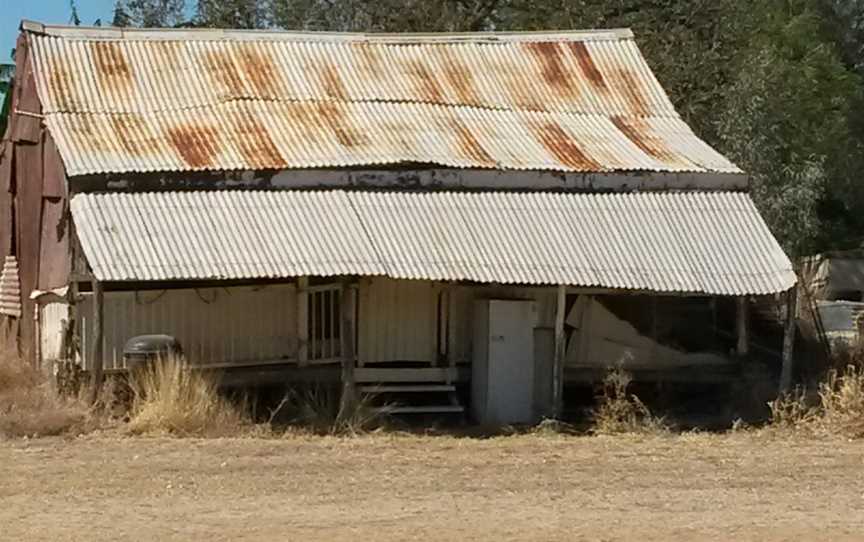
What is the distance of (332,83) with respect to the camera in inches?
807

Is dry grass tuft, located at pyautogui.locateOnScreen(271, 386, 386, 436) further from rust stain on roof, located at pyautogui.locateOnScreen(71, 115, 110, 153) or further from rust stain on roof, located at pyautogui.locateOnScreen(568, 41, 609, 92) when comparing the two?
rust stain on roof, located at pyautogui.locateOnScreen(568, 41, 609, 92)

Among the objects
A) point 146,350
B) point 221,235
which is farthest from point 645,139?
point 146,350

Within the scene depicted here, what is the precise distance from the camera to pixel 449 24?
3250 centimetres

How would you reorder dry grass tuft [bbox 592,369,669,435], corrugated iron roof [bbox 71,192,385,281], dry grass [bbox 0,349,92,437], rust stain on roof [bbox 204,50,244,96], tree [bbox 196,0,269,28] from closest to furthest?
dry grass [bbox 0,349,92,437] < corrugated iron roof [bbox 71,192,385,281] < dry grass tuft [bbox 592,369,669,435] < rust stain on roof [bbox 204,50,244,96] < tree [bbox 196,0,269,28]

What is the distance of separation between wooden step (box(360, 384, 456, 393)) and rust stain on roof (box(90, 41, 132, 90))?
5133 millimetres

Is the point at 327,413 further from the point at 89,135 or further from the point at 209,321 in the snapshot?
the point at 89,135

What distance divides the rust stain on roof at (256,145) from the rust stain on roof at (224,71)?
73 centimetres

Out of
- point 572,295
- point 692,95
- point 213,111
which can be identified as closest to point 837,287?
point 692,95

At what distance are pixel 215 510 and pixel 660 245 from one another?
8180 mm

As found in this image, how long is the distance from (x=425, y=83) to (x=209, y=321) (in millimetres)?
5159

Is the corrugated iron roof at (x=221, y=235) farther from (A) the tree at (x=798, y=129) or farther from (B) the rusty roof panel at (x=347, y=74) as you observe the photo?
(A) the tree at (x=798, y=129)

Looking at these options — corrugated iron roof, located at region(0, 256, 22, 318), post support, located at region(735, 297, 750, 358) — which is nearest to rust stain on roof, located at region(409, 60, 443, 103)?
post support, located at region(735, 297, 750, 358)

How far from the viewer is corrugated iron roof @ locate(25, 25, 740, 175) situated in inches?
728

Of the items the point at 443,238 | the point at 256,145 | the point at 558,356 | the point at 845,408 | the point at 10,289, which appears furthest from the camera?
the point at 10,289
